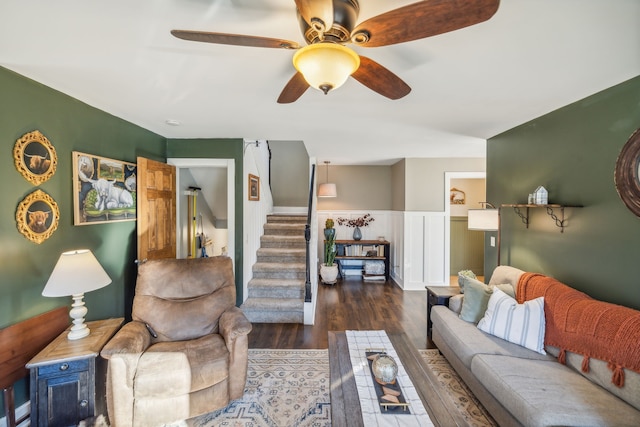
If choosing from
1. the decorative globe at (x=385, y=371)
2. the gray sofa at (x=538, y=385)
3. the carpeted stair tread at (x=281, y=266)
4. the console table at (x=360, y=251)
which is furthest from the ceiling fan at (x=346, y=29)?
the console table at (x=360, y=251)

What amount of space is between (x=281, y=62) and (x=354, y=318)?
3200 millimetres

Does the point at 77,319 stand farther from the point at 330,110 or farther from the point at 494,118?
the point at 494,118

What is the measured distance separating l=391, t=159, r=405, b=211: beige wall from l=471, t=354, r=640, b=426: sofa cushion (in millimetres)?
3554

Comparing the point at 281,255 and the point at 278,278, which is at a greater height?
the point at 281,255

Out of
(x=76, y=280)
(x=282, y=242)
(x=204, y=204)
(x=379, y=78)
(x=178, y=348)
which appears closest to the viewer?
(x=379, y=78)

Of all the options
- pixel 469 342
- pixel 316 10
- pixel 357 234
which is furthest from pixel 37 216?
pixel 357 234

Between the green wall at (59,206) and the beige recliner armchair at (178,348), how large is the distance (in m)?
0.63

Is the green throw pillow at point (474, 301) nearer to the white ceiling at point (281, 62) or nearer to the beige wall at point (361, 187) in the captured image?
the white ceiling at point (281, 62)

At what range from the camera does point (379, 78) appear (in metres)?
1.47

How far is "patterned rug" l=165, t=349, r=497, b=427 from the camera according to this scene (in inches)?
77.9

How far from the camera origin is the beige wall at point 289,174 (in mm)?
5824

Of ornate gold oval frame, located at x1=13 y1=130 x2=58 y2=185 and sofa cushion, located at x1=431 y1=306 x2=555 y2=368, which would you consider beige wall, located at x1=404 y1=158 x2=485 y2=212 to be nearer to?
sofa cushion, located at x1=431 y1=306 x2=555 y2=368

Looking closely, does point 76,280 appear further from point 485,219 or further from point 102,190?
point 485,219

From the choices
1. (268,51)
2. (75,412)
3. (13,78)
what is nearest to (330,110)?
(268,51)
